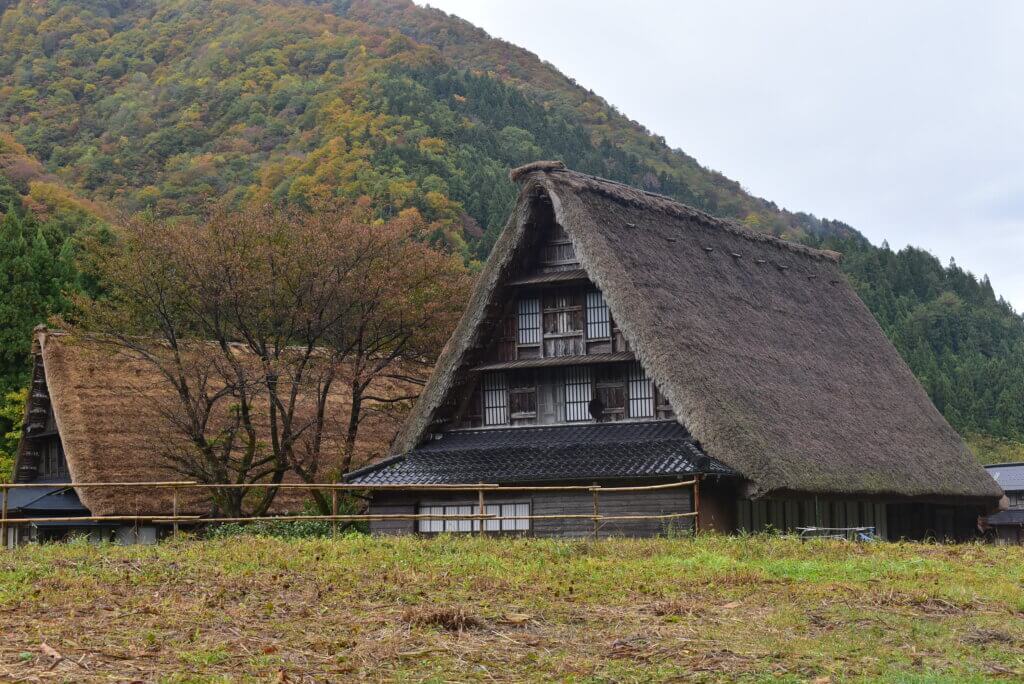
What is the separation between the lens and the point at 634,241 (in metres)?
26.8

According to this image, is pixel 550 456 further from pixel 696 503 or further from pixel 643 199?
pixel 643 199

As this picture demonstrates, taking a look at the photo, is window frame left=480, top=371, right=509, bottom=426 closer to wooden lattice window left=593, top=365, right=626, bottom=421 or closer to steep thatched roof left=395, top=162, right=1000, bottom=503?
steep thatched roof left=395, top=162, right=1000, bottom=503

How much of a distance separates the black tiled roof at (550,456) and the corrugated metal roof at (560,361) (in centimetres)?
136

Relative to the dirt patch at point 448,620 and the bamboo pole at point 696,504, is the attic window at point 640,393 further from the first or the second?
the dirt patch at point 448,620

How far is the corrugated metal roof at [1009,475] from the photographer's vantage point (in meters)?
50.2

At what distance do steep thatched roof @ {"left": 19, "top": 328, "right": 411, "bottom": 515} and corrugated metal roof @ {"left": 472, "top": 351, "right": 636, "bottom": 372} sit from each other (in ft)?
26.6

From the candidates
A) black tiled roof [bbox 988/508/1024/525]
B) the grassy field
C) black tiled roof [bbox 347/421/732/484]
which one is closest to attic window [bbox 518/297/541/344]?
black tiled roof [bbox 347/421/732/484]

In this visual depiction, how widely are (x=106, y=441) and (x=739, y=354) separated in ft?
52.3

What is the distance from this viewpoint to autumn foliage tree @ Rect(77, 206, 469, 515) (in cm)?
2892

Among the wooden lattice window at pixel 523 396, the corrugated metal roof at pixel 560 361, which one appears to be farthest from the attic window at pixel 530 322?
the wooden lattice window at pixel 523 396

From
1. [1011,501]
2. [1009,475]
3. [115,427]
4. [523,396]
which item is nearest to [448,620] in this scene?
[523,396]

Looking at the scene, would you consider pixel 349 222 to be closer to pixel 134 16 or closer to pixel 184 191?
pixel 184 191

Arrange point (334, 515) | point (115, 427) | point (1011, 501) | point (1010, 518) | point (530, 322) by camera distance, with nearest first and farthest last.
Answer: point (334, 515) → point (530, 322) → point (115, 427) → point (1010, 518) → point (1011, 501)

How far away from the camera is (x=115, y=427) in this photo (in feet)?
106
